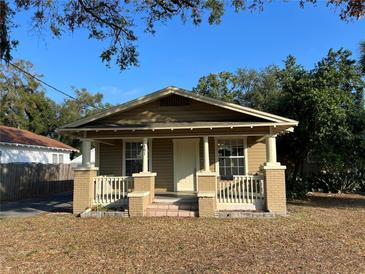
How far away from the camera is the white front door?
46.3 ft

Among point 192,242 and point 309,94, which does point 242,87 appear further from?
point 192,242

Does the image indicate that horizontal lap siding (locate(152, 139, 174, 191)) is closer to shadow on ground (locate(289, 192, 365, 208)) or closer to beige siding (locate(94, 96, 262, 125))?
beige siding (locate(94, 96, 262, 125))

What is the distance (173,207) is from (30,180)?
10.3m

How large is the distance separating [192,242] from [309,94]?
997 cm

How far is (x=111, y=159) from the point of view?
47.9 ft

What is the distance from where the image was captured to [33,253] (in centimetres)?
673

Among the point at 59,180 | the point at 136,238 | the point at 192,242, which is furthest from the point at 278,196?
the point at 59,180

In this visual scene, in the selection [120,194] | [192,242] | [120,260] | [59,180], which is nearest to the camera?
[120,260]

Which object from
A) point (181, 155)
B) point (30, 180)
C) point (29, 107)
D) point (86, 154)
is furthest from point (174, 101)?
point (29, 107)

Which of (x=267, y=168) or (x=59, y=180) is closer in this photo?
(x=267, y=168)

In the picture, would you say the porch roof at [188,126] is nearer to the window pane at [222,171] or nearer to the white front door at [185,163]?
the white front door at [185,163]

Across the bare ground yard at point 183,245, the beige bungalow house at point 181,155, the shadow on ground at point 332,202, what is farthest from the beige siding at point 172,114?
the shadow on ground at point 332,202

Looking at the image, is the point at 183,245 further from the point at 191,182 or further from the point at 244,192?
the point at 191,182

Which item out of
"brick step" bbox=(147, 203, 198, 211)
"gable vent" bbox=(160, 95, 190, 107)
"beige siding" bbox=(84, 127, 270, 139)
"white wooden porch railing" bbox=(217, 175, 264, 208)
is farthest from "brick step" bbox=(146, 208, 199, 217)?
"gable vent" bbox=(160, 95, 190, 107)
